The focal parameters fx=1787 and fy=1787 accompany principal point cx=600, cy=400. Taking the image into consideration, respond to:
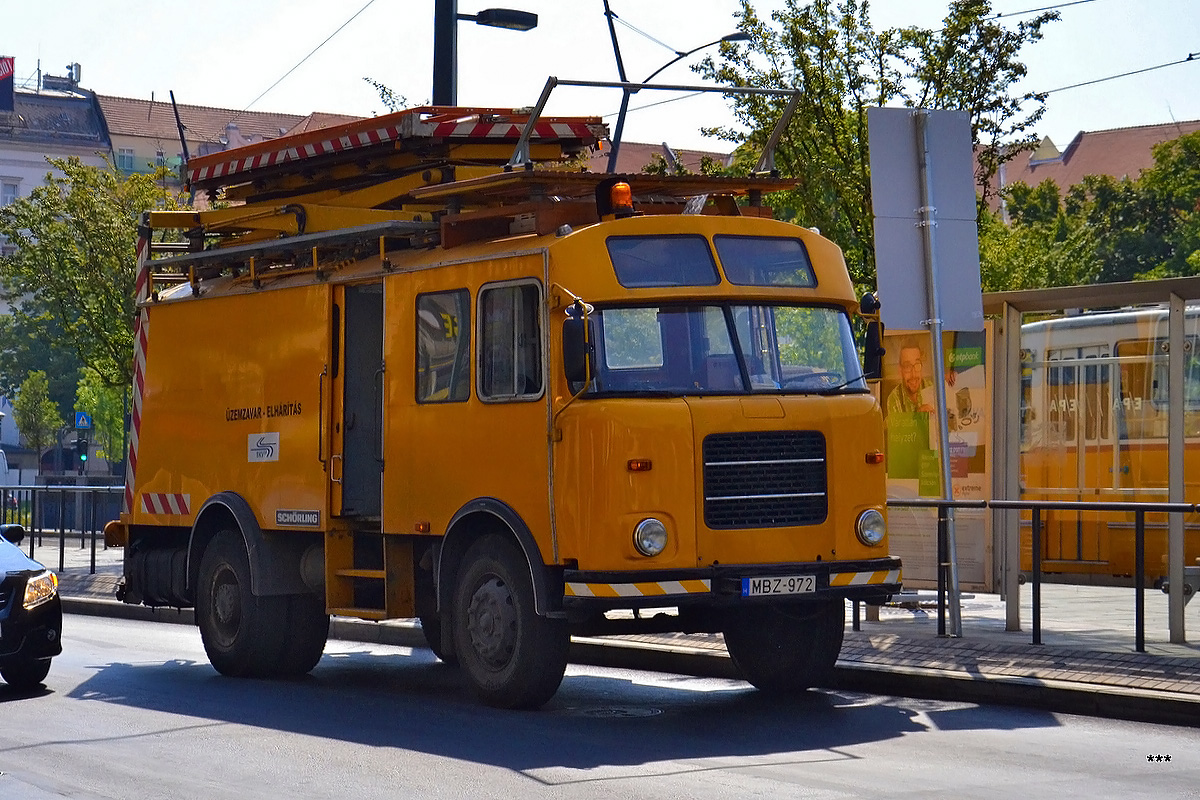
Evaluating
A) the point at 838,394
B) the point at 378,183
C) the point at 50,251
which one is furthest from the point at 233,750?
the point at 50,251

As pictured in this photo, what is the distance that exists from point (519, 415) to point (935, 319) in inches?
154

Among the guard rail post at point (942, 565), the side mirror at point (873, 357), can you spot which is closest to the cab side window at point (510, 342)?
the side mirror at point (873, 357)

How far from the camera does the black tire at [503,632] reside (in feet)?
34.4

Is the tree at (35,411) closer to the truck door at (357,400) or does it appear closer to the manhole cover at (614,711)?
the truck door at (357,400)

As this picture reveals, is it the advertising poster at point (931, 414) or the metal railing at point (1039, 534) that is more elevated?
the advertising poster at point (931, 414)

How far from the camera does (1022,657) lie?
38.7 ft

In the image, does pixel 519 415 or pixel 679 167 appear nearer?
pixel 519 415

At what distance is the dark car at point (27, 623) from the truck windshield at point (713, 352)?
458cm

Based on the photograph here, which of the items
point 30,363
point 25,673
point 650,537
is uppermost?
point 30,363

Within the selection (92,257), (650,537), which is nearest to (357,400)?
(650,537)

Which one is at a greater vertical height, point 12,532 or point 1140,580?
point 12,532

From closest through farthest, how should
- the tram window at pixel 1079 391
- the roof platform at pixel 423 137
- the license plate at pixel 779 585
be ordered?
the license plate at pixel 779 585, the roof platform at pixel 423 137, the tram window at pixel 1079 391

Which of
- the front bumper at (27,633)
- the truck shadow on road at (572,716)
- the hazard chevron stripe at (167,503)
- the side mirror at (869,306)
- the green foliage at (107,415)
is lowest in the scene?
the truck shadow on road at (572,716)

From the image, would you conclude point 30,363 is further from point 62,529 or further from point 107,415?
point 62,529
